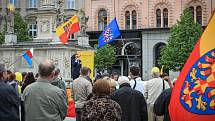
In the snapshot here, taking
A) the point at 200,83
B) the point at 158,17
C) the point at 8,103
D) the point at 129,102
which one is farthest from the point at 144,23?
the point at 200,83

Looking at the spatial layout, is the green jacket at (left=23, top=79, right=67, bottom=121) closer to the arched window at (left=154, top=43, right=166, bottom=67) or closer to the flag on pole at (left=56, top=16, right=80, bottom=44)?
the flag on pole at (left=56, top=16, right=80, bottom=44)

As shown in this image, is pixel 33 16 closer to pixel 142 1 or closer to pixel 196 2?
pixel 142 1

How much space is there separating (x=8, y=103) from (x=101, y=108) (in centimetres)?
180

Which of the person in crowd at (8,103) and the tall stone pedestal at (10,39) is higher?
the tall stone pedestal at (10,39)

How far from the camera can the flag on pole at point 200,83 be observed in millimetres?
5973

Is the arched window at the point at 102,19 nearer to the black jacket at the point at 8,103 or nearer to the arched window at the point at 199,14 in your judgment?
the arched window at the point at 199,14

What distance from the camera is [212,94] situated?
19.6 ft

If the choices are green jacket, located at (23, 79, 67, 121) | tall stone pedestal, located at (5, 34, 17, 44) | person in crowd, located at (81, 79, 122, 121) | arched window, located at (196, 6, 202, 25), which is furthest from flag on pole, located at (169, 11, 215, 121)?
arched window, located at (196, 6, 202, 25)

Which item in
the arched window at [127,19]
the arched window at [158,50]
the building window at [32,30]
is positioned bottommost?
the arched window at [158,50]

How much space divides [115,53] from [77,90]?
1729 inches

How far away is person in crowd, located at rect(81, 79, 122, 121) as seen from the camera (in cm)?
706

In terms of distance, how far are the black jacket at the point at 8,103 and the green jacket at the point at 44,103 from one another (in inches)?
15.3

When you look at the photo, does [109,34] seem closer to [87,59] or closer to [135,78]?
[87,59]

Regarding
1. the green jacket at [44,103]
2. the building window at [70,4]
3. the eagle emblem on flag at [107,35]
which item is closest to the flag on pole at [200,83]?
the green jacket at [44,103]
